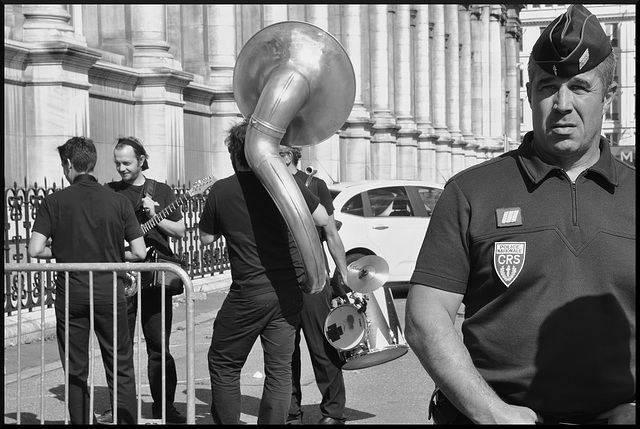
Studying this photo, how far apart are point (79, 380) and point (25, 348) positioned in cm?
404

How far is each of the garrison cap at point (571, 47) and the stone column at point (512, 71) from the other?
59.2 metres

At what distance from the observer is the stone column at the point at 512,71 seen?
206 ft

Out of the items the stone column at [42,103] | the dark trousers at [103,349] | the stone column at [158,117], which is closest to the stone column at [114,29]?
the stone column at [158,117]

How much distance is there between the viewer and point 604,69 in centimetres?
319

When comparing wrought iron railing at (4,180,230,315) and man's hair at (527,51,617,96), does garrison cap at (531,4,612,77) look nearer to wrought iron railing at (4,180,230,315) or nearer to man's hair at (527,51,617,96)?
man's hair at (527,51,617,96)

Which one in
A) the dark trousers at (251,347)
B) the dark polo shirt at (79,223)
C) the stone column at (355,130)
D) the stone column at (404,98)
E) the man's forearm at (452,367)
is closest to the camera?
the man's forearm at (452,367)

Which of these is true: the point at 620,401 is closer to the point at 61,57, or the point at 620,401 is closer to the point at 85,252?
the point at 85,252

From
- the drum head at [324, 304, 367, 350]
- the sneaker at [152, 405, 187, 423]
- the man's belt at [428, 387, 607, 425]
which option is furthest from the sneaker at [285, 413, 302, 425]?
the man's belt at [428, 387, 607, 425]

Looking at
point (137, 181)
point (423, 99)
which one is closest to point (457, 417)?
point (137, 181)

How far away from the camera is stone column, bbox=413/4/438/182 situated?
129 feet

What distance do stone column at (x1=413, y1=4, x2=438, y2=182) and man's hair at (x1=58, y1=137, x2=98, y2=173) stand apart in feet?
106

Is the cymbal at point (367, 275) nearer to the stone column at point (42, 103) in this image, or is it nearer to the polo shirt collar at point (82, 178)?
the polo shirt collar at point (82, 178)

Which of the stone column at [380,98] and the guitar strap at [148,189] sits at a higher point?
the stone column at [380,98]

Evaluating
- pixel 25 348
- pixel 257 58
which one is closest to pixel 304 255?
pixel 257 58
